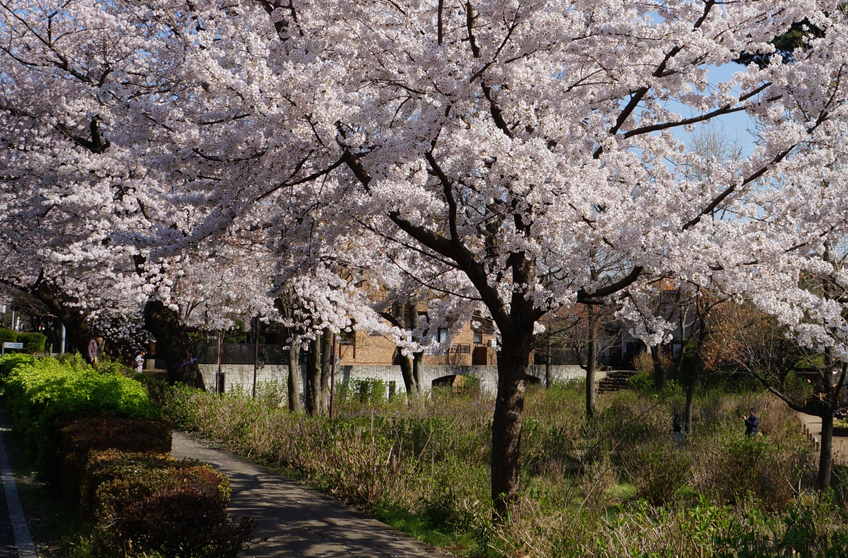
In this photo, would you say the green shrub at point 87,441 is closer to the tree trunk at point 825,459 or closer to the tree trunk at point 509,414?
the tree trunk at point 509,414

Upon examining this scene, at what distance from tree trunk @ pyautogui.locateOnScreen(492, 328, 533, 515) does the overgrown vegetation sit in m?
0.29

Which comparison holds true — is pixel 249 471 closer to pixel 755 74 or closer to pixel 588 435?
pixel 588 435

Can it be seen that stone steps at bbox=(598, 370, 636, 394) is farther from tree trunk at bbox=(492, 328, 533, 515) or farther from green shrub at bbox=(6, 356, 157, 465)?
tree trunk at bbox=(492, 328, 533, 515)

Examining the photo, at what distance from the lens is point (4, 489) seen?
8625mm

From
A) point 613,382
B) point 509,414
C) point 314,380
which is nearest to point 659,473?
point 509,414

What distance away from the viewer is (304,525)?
6.96 metres

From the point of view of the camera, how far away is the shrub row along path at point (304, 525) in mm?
6129

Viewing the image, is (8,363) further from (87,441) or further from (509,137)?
(509,137)

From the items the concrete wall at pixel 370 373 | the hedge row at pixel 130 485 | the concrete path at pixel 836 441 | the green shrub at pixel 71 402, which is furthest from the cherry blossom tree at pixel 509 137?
the concrete wall at pixel 370 373

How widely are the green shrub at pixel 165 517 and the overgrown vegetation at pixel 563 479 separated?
7.26 ft

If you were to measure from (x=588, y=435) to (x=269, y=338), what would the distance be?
923 inches

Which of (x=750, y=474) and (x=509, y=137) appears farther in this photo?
(x=750, y=474)

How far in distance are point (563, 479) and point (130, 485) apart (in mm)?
5750

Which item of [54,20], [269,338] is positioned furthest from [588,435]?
[269,338]
